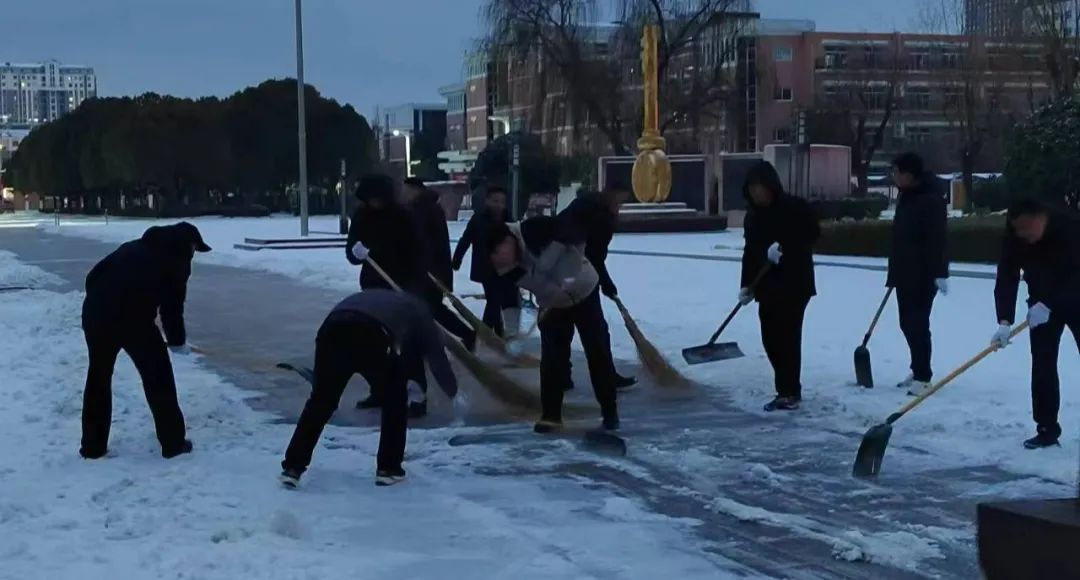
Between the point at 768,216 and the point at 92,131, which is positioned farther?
the point at 92,131

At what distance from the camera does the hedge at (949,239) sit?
73.9 ft

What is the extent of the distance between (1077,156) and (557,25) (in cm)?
2273

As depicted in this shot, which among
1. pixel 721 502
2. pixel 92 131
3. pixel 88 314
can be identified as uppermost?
pixel 92 131

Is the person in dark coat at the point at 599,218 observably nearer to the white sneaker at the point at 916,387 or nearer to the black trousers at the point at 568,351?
the black trousers at the point at 568,351

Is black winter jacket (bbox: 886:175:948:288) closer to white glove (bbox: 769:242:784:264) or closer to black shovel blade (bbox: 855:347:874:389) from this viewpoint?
black shovel blade (bbox: 855:347:874:389)

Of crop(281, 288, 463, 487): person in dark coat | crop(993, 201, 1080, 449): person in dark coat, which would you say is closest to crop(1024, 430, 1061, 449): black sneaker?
crop(993, 201, 1080, 449): person in dark coat

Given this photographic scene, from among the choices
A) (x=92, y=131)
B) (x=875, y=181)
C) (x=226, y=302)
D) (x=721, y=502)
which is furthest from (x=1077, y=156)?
(x=92, y=131)

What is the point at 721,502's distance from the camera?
6.66 m

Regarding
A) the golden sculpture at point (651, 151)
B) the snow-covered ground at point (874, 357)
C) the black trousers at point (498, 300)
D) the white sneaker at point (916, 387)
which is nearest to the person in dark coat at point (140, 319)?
the snow-covered ground at point (874, 357)

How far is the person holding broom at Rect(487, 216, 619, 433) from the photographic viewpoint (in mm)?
8148

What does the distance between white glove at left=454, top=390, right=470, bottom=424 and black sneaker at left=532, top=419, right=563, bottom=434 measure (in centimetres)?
62

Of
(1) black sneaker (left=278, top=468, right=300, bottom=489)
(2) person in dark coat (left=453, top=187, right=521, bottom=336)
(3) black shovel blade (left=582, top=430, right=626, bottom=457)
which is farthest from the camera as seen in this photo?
(2) person in dark coat (left=453, top=187, right=521, bottom=336)

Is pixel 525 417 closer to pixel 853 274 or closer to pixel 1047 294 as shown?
pixel 1047 294

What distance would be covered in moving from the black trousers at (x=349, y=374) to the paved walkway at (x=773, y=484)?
29.8 inches
